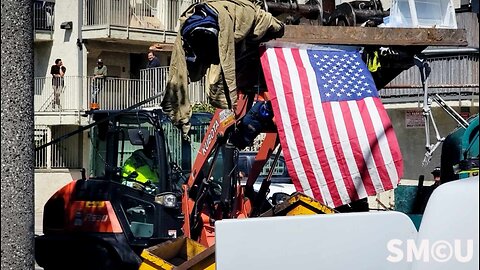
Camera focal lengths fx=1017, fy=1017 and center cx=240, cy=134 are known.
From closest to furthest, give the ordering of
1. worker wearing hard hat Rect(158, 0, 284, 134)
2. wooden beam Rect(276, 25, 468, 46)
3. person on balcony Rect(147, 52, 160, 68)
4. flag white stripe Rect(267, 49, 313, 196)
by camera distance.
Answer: worker wearing hard hat Rect(158, 0, 284, 134), wooden beam Rect(276, 25, 468, 46), flag white stripe Rect(267, 49, 313, 196), person on balcony Rect(147, 52, 160, 68)

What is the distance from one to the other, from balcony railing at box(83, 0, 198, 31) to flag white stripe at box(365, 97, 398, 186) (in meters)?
25.3

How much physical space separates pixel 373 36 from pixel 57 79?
25.9 m

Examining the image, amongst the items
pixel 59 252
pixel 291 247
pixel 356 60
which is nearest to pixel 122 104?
pixel 59 252

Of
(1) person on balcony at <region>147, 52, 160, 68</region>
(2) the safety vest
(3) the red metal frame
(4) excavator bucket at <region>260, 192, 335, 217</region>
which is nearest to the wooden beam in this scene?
(4) excavator bucket at <region>260, 192, 335, 217</region>

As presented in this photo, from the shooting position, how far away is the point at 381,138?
8.48 metres

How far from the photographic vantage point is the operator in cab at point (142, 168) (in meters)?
11.8

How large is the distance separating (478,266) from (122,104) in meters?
29.6

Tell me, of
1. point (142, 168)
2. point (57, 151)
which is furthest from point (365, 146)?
point (57, 151)

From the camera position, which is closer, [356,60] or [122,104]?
[356,60]

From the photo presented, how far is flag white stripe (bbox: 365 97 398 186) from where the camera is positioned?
8.40 meters

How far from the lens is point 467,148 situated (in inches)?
340

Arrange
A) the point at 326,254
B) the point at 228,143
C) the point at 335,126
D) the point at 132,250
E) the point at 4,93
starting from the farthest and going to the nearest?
the point at 132,250
the point at 228,143
the point at 335,126
the point at 4,93
the point at 326,254

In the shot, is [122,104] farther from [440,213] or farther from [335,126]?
[440,213]

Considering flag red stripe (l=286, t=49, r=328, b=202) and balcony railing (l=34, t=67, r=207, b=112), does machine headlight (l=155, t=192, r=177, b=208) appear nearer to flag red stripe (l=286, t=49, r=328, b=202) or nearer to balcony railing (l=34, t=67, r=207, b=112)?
flag red stripe (l=286, t=49, r=328, b=202)
